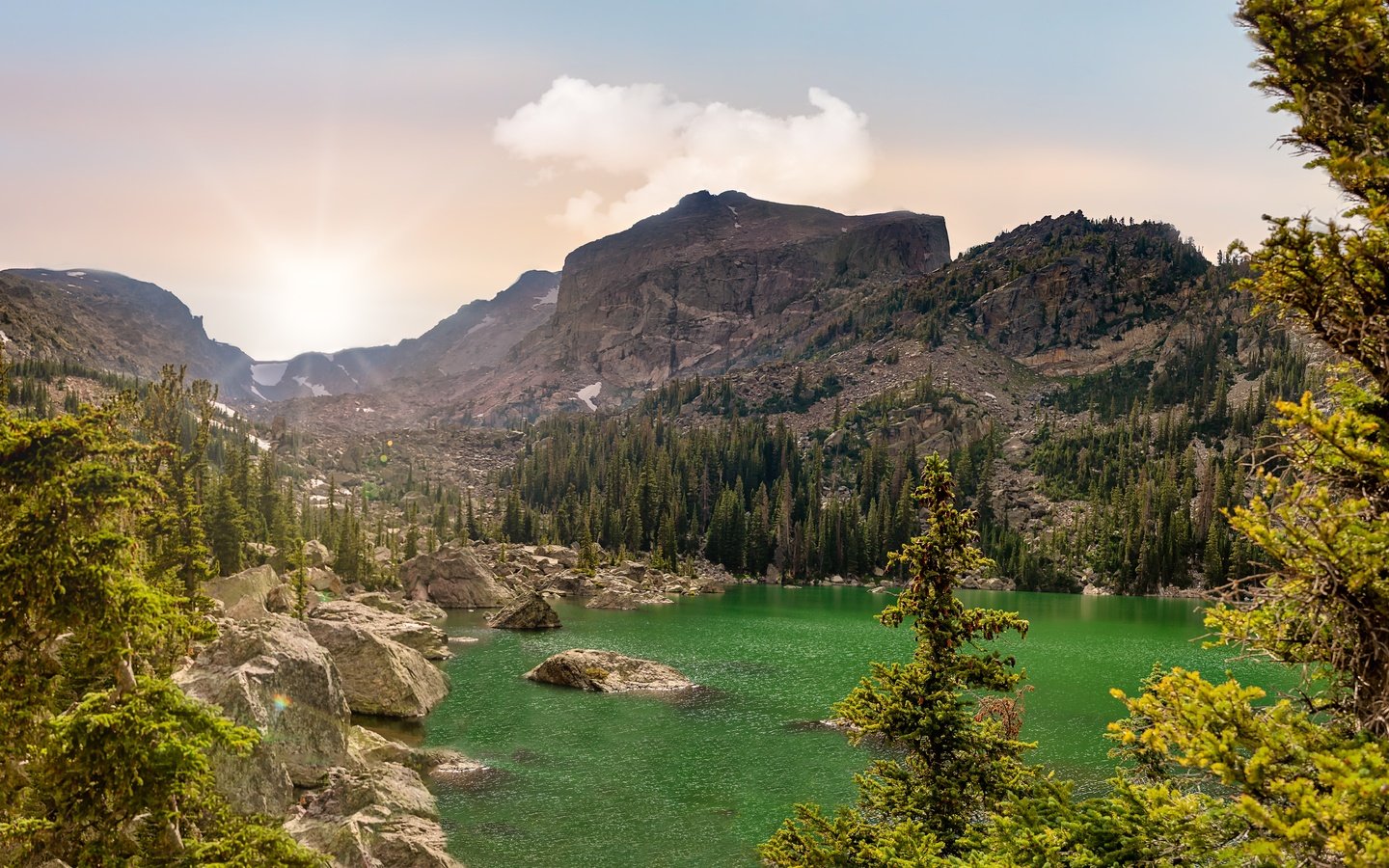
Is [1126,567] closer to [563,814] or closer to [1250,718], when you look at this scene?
[563,814]

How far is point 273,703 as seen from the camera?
32375 millimetres

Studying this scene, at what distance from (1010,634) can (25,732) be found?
90.6 m

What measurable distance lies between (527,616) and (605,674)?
103 feet

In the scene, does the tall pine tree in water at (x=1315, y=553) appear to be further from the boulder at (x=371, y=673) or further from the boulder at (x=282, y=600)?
the boulder at (x=282, y=600)

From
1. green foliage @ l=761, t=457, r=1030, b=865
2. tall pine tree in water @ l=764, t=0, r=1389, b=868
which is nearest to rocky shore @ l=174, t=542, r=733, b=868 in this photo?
green foliage @ l=761, t=457, r=1030, b=865

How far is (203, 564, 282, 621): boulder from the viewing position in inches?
2119

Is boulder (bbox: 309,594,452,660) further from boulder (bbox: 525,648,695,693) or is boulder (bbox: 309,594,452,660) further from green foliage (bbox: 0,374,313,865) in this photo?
green foliage (bbox: 0,374,313,865)

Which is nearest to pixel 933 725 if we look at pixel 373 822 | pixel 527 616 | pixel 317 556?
pixel 373 822

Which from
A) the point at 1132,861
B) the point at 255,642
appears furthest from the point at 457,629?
the point at 1132,861

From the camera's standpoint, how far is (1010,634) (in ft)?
291

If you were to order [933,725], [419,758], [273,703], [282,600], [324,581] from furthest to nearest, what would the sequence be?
[324,581] < [282,600] < [419,758] < [273,703] < [933,725]

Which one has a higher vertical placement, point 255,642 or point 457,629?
point 255,642

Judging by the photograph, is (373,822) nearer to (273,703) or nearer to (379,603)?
(273,703)

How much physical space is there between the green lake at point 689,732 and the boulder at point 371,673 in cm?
233
